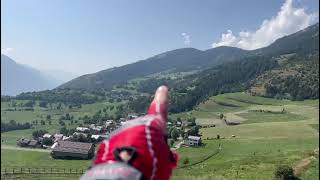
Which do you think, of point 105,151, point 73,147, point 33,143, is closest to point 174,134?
point 73,147

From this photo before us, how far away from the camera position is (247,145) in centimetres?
8156

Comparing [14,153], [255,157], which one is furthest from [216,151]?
[14,153]

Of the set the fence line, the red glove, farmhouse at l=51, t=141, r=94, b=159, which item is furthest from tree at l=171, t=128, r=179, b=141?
the red glove

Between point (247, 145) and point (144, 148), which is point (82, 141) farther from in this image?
point (144, 148)

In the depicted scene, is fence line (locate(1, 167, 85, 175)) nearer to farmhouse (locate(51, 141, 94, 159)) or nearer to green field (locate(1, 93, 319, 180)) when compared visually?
green field (locate(1, 93, 319, 180))

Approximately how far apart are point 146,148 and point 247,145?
266ft

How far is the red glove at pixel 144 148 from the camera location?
2.12 metres

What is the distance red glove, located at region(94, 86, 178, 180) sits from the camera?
212 cm

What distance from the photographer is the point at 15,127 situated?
430ft

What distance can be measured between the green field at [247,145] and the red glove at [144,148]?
40239mm

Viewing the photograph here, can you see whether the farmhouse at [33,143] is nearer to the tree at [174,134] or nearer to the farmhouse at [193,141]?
the tree at [174,134]

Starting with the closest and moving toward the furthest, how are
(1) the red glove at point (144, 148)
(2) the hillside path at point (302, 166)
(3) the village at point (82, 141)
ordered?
(1) the red glove at point (144, 148) < (2) the hillside path at point (302, 166) < (3) the village at point (82, 141)

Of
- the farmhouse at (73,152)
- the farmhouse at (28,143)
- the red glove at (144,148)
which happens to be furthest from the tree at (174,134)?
the red glove at (144,148)

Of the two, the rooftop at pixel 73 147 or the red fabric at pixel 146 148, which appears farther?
the rooftop at pixel 73 147
